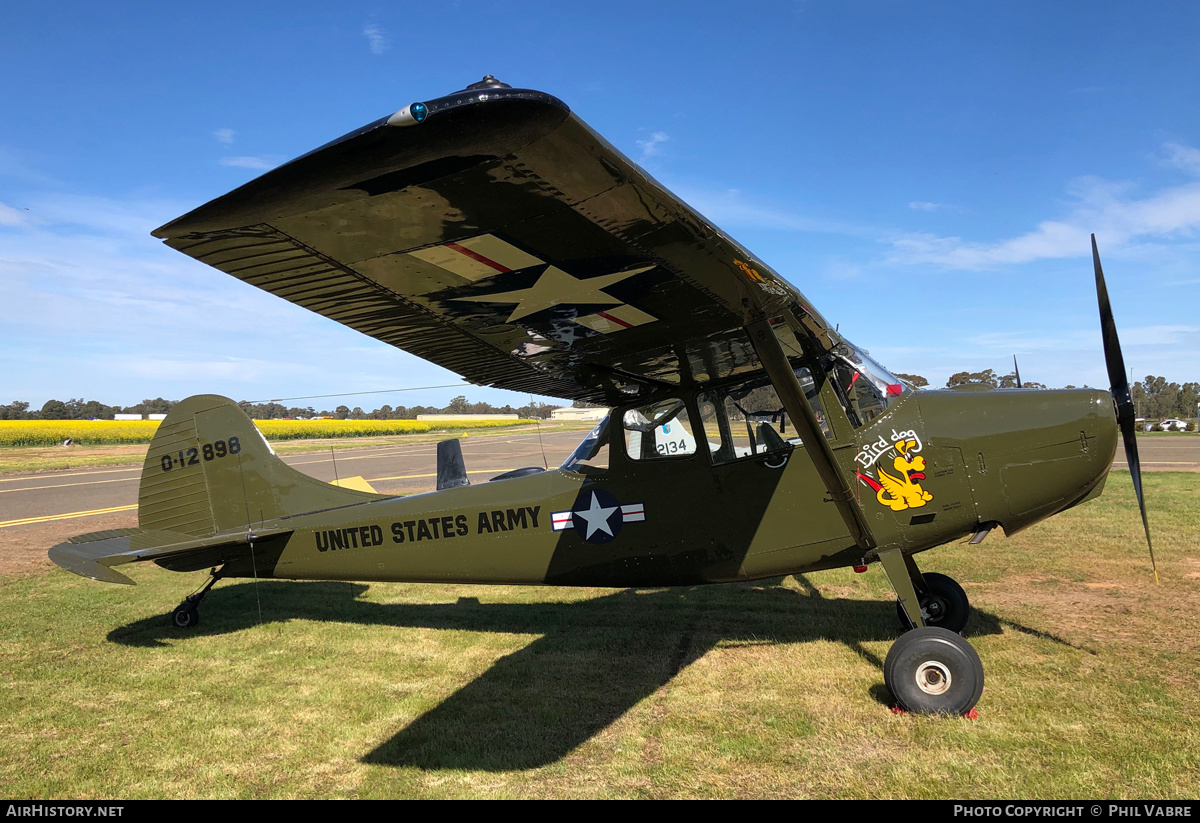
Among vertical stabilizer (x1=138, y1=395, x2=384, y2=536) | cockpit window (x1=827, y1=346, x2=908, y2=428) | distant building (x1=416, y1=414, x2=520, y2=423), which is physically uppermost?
distant building (x1=416, y1=414, x2=520, y2=423)

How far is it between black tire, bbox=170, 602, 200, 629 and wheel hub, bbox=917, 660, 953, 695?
22.2 ft

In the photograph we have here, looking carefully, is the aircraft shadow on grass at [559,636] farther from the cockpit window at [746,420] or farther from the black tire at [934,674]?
the cockpit window at [746,420]

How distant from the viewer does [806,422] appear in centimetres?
418

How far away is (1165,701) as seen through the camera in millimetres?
4227

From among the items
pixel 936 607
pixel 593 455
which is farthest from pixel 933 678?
pixel 593 455

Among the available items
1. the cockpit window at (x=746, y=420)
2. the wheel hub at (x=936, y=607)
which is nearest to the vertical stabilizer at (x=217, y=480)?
the cockpit window at (x=746, y=420)

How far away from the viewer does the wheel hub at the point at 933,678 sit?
425 cm

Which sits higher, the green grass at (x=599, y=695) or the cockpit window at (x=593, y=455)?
the cockpit window at (x=593, y=455)

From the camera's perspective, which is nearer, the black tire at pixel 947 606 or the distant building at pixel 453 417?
the black tire at pixel 947 606

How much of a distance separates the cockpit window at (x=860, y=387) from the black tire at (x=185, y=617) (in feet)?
21.9

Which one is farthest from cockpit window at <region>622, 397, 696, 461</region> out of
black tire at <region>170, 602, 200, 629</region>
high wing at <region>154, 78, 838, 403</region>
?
black tire at <region>170, 602, 200, 629</region>

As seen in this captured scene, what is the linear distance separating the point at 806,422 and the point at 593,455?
210 centimetres

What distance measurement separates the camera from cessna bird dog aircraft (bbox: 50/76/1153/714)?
228cm

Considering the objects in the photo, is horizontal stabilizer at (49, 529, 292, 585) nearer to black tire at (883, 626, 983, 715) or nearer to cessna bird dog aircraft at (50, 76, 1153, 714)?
cessna bird dog aircraft at (50, 76, 1153, 714)
